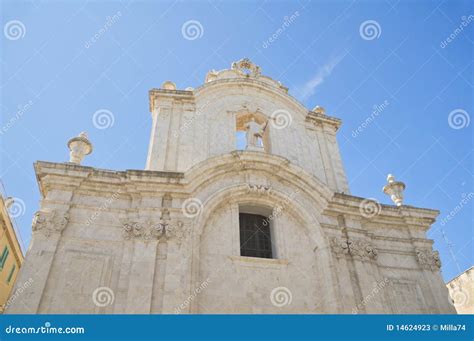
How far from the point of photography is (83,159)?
13961 mm

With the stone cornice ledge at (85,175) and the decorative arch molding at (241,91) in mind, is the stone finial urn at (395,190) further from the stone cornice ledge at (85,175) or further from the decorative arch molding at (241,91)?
the stone cornice ledge at (85,175)

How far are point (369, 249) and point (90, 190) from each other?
31.0 ft

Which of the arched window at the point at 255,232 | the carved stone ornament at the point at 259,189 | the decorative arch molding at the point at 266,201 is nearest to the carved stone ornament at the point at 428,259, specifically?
the decorative arch molding at the point at 266,201

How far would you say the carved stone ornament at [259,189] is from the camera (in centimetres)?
1383

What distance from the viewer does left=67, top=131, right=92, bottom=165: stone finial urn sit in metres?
13.7

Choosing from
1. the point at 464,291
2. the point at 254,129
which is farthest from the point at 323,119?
the point at 464,291

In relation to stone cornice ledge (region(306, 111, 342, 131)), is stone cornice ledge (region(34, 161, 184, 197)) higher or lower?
lower

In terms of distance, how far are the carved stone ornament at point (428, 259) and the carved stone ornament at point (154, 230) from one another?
27.4 ft

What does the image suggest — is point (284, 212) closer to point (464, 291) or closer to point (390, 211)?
point (390, 211)

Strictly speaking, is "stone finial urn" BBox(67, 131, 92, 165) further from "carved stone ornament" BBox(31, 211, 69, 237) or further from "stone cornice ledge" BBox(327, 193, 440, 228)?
"stone cornice ledge" BBox(327, 193, 440, 228)

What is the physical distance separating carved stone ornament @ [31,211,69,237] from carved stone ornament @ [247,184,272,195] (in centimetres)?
586

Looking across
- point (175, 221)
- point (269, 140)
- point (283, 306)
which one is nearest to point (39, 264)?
point (175, 221)

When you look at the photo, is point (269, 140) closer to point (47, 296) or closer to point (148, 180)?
point (148, 180)

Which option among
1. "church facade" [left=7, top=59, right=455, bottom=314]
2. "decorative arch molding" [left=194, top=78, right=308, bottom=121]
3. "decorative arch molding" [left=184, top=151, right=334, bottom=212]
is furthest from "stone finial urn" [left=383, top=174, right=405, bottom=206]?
"decorative arch molding" [left=194, top=78, right=308, bottom=121]
